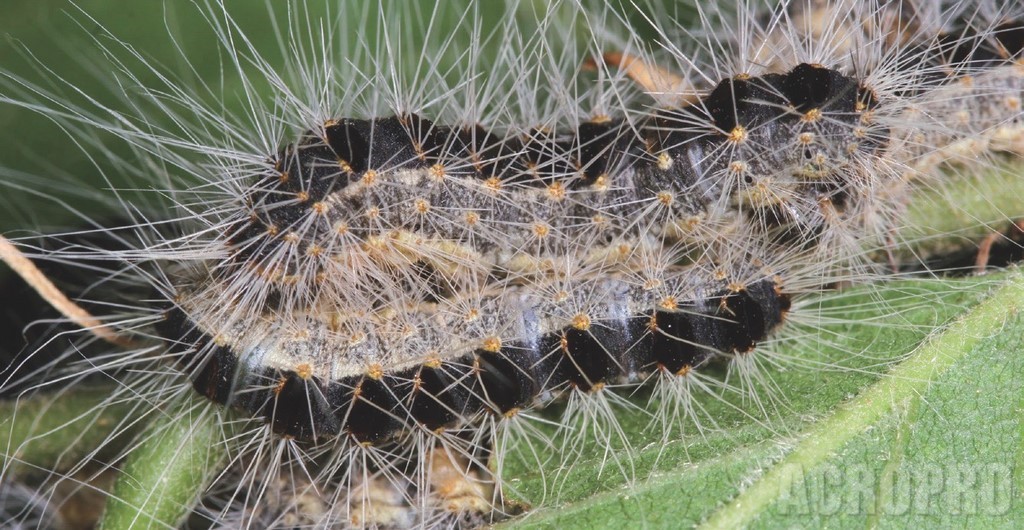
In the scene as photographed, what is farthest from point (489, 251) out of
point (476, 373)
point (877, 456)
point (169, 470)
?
point (877, 456)

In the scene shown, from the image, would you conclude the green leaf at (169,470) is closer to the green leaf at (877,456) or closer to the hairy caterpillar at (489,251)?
the hairy caterpillar at (489,251)

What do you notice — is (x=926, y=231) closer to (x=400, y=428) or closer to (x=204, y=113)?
(x=400, y=428)

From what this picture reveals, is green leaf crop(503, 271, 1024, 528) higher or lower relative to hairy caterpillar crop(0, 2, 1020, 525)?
lower

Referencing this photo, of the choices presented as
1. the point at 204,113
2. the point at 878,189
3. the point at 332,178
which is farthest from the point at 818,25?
the point at 204,113

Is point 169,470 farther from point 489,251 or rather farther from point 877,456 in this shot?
point 877,456

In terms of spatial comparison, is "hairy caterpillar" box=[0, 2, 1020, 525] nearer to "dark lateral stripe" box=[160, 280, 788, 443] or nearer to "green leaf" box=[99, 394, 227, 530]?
"dark lateral stripe" box=[160, 280, 788, 443]

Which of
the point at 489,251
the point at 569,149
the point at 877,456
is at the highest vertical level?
the point at 569,149

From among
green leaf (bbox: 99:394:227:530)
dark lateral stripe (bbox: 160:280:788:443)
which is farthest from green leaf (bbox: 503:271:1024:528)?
green leaf (bbox: 99:394:227:530)

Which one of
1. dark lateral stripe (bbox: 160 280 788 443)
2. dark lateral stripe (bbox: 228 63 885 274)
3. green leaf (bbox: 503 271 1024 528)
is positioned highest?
dark lateral stripe (bbox: 228 63 885 274)
